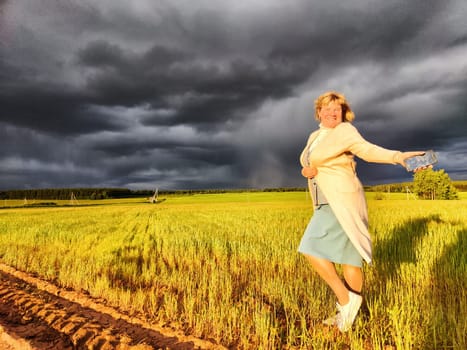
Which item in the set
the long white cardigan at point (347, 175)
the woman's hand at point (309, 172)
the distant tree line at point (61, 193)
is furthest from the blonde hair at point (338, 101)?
the distant tree line at point (61, 193)

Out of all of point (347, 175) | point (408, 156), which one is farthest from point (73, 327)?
point (408, 156)

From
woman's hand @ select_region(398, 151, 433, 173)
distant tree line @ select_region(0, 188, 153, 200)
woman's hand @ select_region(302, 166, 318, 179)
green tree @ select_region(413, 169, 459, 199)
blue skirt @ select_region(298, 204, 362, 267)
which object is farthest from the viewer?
distant tree line @ select_region(0, 188, 153, 200)

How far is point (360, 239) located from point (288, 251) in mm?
4604

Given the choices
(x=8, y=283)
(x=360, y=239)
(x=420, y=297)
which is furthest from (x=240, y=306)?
(x=8, y=283)

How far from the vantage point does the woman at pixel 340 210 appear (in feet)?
10.9

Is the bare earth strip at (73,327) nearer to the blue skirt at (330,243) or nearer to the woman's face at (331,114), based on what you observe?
the blue skirt at (330,243)

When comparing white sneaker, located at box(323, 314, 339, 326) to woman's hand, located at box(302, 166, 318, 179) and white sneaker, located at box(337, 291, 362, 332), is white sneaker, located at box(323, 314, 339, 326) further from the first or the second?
woman's hand, located at box(302, 166, 318, 179)

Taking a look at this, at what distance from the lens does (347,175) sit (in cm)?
343

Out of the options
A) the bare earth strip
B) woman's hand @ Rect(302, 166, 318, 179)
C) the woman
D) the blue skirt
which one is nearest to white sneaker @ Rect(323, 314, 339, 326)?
the woman

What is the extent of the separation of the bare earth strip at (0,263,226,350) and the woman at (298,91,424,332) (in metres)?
1.27

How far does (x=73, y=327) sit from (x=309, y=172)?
126 inches

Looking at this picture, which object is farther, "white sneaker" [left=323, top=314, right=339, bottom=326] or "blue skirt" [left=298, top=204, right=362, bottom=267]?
"white sneaker" [left=323, top=314, right=339, bottom=326]

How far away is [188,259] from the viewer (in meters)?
7.92

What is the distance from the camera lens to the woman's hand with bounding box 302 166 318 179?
3.59 m
